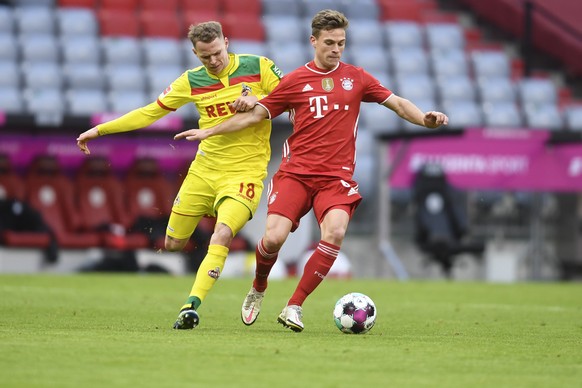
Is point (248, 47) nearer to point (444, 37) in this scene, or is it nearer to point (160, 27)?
point (160, 27)

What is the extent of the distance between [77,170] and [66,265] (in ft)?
6.22

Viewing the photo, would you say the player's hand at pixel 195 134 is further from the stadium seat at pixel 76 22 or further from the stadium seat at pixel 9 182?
the stadium seat at pixel 76 22

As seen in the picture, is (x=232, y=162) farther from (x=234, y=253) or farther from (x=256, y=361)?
(x=234, y=253)

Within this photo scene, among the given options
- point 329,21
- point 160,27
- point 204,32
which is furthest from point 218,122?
point 160,27

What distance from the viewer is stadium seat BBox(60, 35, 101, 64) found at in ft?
70.7

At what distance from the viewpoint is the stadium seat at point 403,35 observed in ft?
79.4

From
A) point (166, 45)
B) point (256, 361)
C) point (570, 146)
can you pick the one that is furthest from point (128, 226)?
point (256, 361)

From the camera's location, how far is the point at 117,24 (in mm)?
22453

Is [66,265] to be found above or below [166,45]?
below

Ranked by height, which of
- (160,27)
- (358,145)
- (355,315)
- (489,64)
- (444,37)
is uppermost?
(160,27)

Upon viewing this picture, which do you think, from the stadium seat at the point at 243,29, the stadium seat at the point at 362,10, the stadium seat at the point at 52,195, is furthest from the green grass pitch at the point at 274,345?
the stadium seat at the point at 362,10

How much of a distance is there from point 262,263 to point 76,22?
45.8 ft

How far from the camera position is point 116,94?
21000mm

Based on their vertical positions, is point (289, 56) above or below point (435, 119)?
above
